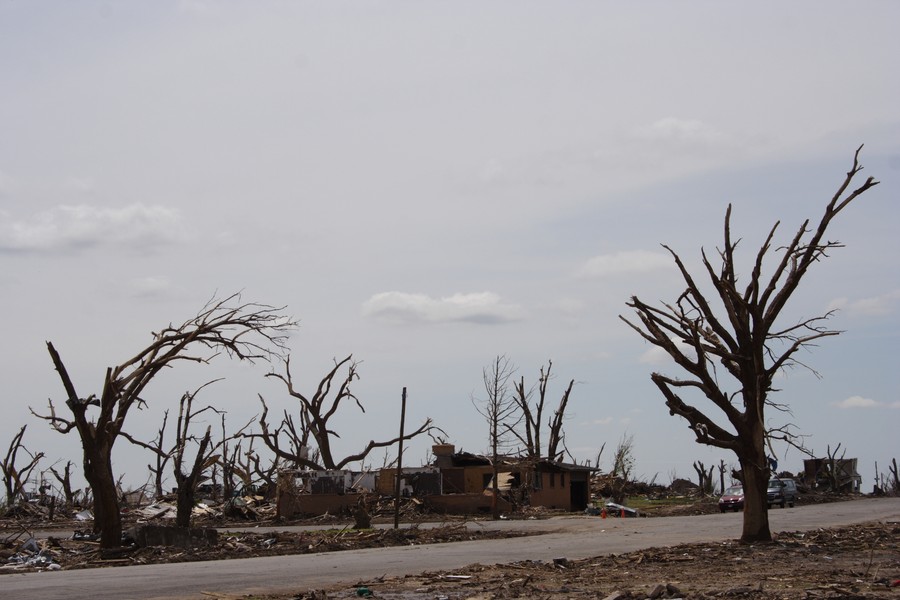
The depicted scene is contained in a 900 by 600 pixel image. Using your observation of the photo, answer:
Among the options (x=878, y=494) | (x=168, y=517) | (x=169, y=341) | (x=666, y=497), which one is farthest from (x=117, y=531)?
(x=878, y=494)

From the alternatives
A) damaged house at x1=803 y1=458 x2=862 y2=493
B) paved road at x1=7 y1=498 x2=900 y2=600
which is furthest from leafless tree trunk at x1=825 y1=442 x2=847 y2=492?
paved road at x1=7 y1=498 x2=900 y2=600

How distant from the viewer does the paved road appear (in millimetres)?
15461

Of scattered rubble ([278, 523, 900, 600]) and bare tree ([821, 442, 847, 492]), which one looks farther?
bare tree ([821, 442, 847, 492])

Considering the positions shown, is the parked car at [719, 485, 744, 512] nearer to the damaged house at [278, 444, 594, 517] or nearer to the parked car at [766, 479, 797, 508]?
the parked car at [766, 479, 797, 508]

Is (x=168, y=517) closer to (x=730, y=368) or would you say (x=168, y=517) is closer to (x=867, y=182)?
(x=730, y=368)

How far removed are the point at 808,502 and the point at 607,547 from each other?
4242 cm

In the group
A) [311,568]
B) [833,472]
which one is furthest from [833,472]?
[311,568]

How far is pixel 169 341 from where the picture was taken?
24797 millimetres

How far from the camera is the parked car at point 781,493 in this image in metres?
52.8

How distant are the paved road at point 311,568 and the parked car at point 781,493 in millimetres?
20359

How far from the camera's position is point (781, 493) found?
5347cm

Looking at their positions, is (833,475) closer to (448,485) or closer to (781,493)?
(781,493)

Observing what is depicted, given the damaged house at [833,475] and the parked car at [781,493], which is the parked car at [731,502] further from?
the damaged house at [833,475]

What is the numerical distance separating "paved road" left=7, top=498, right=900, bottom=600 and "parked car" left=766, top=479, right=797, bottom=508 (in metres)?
20.4
